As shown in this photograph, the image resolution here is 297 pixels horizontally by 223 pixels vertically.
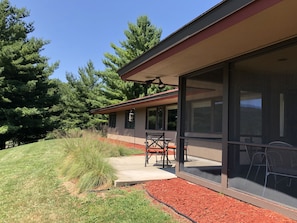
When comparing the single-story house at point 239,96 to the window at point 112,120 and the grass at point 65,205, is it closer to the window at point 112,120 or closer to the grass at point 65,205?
the grass at point 65,205

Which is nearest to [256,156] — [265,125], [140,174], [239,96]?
[265,125]

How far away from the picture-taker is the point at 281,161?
3.79 metres

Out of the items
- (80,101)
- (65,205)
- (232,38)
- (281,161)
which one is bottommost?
(65,205)

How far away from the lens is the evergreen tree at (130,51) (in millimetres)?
25297

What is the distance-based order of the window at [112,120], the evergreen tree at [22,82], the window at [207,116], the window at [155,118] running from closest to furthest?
the window at [207,116]
the window at [155,118]
the evergreen tree at [22,82]
the window at [112,120]

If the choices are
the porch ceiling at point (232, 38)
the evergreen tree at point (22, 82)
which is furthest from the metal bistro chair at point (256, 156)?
the evergreen tree at point (22, 82)

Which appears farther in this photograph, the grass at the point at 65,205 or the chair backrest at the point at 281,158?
the grass at the point at 65,205

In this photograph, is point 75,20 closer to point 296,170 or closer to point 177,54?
point 177,54

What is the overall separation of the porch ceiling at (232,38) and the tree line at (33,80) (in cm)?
1341

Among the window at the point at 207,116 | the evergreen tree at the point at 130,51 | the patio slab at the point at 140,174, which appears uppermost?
the evergreen tree at the point at 130,51

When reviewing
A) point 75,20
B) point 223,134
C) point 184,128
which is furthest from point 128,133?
point 223,134

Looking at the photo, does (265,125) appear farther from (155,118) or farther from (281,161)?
(155,118)

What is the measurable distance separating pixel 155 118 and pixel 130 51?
41.9 feet

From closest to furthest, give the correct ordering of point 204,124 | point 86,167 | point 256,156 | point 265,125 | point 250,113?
point 265,125 → point 256,156 → point 250,113 → point 204,124 → point 86,167
